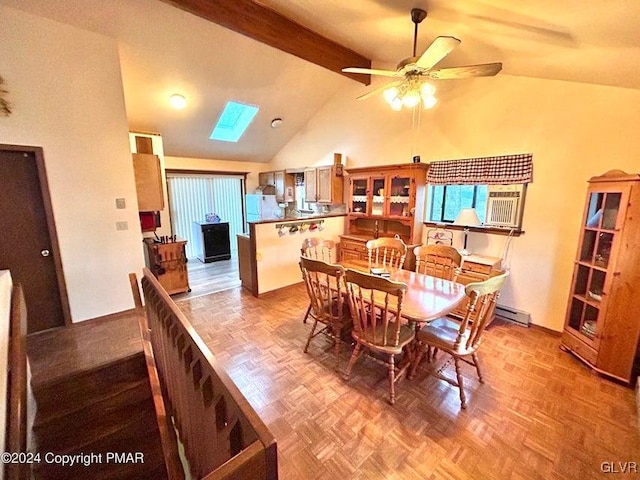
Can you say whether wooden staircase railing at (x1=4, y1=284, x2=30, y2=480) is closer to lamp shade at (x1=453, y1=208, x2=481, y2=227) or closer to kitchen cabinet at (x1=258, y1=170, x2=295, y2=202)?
lamp shade at (x1=453, y1=208, x2=481, y2=227)

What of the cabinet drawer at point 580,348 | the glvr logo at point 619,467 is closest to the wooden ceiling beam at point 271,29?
the cabinet drawer at point 580,348

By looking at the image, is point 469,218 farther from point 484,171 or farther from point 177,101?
point 177,101

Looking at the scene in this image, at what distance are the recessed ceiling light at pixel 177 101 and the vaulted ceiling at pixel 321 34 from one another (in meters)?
0.07

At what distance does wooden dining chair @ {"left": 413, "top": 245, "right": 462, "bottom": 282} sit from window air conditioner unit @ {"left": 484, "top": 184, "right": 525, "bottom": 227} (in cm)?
96

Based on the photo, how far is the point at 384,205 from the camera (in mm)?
4184

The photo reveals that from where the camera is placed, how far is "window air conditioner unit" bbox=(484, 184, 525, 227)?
121 inches

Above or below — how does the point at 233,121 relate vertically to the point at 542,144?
above

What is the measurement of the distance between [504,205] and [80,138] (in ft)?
15.1

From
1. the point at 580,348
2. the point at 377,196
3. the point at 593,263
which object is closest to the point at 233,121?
the point at 377,196

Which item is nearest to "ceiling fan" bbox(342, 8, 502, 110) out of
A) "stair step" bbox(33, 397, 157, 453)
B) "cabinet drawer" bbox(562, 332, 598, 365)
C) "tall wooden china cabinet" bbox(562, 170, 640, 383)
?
"tall wooden china cabinet" bbox(562, 170, 640, 383)

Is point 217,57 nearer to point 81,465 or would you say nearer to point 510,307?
point 81,465

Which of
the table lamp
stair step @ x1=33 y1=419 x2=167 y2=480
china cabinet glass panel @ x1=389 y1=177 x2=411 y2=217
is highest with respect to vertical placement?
china cabinet glass panel @ x1=389 y1=177 x2=411 y2=217

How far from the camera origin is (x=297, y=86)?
4.37m

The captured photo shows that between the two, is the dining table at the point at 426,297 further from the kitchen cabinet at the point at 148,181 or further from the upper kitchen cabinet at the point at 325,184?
the kitchen cabinet at the point at 148,181
